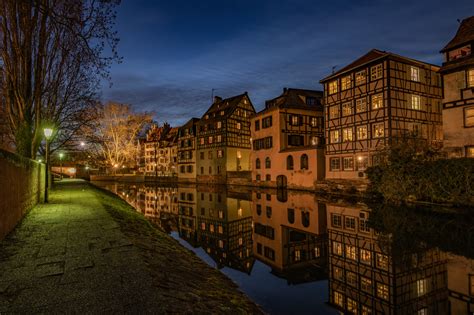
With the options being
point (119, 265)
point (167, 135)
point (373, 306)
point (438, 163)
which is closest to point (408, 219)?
point (438, 163)

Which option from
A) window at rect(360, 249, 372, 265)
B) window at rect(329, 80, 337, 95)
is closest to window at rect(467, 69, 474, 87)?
window at rect(329, 80, 337, 95)

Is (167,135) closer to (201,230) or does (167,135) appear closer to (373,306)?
(201,230)

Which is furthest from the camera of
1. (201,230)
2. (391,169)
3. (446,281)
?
(391,169)

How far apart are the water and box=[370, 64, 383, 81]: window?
15.0m

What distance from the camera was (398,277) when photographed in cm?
761

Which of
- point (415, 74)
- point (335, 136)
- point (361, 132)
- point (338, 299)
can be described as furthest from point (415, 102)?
point (338, 299)

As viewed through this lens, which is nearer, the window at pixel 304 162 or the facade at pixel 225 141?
the window at pixel 304 162

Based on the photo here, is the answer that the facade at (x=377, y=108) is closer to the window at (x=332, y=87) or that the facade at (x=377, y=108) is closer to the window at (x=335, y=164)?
the window at (x=335, y=164)

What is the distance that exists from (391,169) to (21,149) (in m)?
23.2

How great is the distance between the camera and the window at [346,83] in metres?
30.7

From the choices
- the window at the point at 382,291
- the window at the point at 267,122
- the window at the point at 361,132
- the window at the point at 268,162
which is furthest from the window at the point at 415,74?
the window at the point at 382,291

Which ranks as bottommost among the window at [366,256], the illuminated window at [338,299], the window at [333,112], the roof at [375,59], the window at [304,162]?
the illuminated window at [338,299]

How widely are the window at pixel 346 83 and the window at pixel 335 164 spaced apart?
7.56 metres

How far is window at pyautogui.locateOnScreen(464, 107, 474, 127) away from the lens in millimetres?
22625
